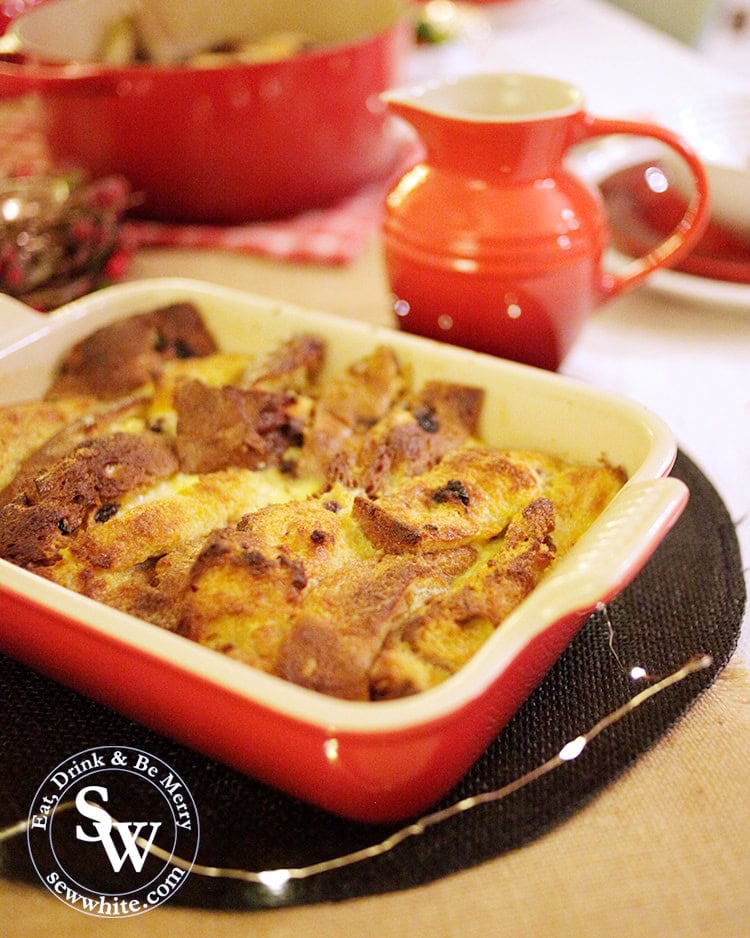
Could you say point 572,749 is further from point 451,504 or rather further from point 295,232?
point 295,232

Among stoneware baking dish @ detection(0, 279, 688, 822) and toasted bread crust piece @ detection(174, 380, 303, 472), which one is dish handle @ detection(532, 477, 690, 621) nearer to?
stoneware baking dish @ detection(0, 279, 688, 822)

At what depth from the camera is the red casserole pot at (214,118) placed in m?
1.59

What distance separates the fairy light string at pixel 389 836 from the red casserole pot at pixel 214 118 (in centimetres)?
119

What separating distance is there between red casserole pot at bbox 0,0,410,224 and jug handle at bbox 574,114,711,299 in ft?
2.19

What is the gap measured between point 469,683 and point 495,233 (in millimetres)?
695

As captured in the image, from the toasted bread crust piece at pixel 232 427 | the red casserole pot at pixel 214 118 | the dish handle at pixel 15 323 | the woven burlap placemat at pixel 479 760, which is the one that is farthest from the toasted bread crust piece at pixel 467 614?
the red casserole pot at pixel 214 118

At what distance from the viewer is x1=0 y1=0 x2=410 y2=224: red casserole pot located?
1590 mm

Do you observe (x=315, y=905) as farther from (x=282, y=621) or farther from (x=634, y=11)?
(x=634, y=11)

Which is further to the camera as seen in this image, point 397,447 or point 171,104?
point 171,104

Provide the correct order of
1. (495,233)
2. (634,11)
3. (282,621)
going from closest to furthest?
(282,621)
(495,233)
(634,11)

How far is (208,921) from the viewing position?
72cm

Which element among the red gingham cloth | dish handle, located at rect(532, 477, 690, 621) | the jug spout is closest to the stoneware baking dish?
dish handle, located at rect(532, 477, 690, 621)

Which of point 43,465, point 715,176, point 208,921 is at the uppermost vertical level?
point 715,176

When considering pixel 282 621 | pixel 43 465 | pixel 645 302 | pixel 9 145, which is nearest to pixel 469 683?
pixel 282 621
